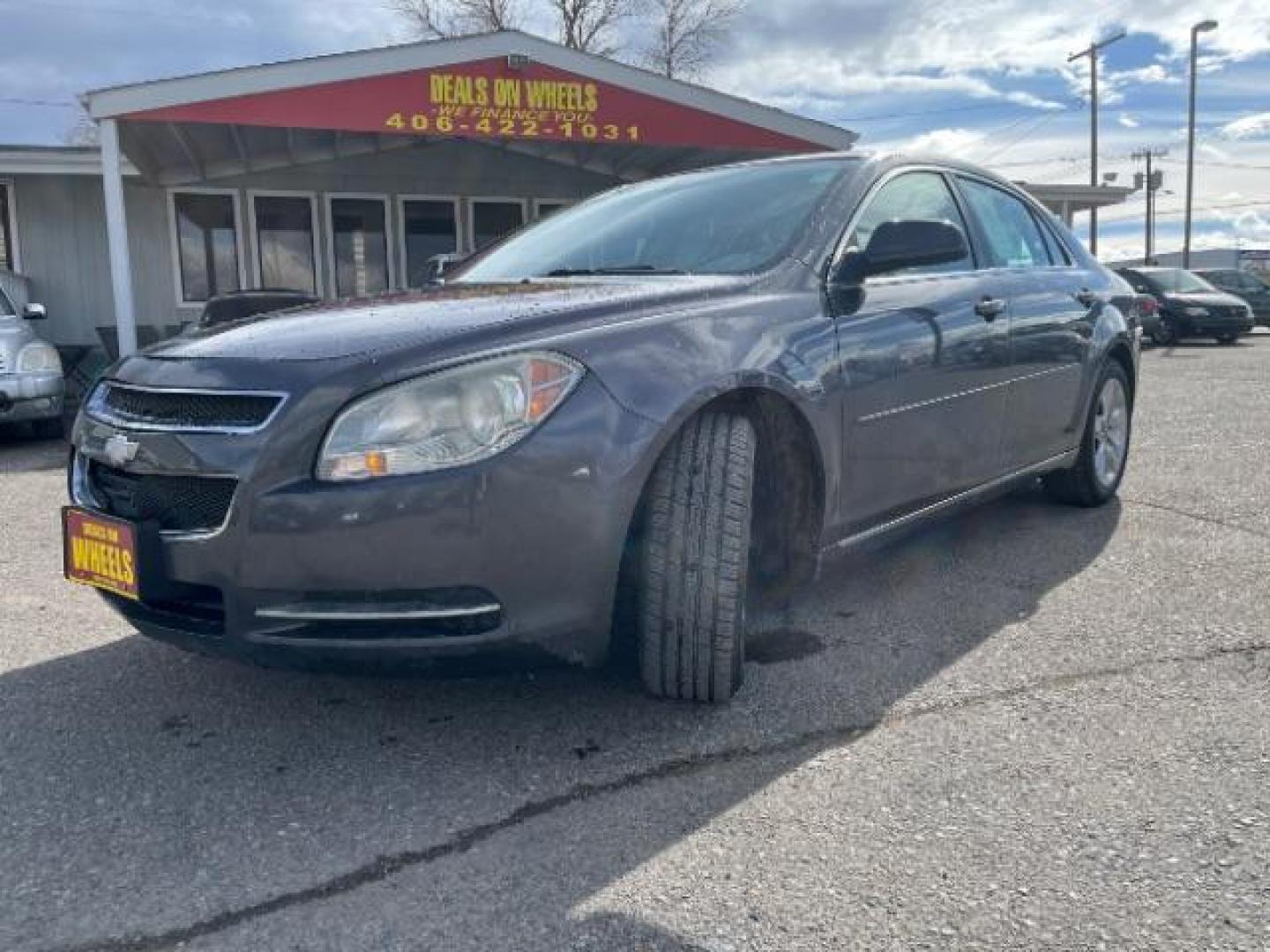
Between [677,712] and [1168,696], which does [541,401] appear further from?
[1168,696]

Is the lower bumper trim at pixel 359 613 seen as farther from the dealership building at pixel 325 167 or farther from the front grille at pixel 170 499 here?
the dealership building at pixel 325 167

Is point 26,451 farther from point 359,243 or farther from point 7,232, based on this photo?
point 359,243

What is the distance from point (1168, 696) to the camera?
273 cm

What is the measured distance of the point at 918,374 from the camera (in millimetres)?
3229

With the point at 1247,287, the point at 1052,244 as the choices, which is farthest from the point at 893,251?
the point at 1247,287

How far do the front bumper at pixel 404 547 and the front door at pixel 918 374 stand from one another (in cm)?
98

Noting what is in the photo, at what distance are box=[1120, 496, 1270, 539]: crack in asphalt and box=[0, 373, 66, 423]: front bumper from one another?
8.09 metres

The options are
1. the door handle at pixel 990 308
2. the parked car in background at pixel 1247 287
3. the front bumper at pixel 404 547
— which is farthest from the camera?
the parked car in background at pixel 1247 287

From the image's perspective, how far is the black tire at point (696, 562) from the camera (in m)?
2.44

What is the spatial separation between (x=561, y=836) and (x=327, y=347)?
1.16 meters

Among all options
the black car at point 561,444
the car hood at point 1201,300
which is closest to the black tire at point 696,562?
the black car at point 561,444

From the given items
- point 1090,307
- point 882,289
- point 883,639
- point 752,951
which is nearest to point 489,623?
point 752,951

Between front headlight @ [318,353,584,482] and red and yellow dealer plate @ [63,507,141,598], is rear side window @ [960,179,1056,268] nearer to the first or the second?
front headlight @ [318,353,584,482]

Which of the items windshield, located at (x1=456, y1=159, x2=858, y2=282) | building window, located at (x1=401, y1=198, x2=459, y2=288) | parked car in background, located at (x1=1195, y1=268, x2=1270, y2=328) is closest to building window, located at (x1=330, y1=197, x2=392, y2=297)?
building window, located at (x1=401, y1=198, x2=459, y2=288)
